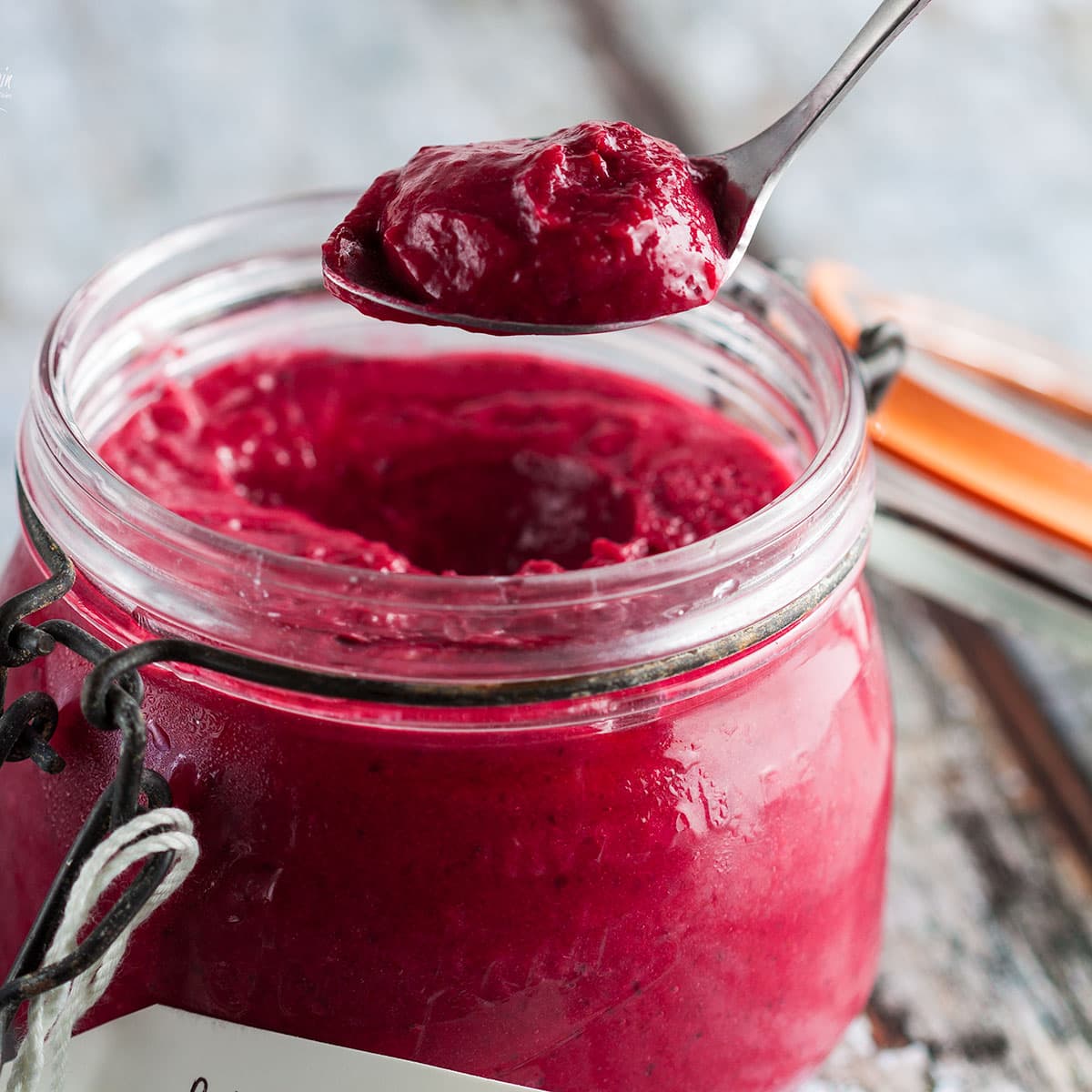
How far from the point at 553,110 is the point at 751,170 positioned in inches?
57.7

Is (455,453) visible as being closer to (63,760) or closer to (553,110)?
(63,760)

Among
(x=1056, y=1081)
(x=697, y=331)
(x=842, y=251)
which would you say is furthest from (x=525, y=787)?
(x=842, y=251)

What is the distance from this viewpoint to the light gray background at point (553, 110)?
1.99m

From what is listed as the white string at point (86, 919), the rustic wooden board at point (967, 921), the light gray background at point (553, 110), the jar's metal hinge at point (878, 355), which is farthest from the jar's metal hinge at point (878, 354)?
the light gray background at point (553, 110)

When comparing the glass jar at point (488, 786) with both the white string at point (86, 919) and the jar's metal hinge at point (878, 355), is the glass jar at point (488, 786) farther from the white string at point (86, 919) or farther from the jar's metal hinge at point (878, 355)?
the jar's metal hinge at point (878, 355)

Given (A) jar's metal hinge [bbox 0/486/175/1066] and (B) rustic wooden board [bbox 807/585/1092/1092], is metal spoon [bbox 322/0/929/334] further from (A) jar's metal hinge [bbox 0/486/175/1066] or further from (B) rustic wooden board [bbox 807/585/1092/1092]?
(B) rustic wooden board [bbox 807/585/1092/1092]

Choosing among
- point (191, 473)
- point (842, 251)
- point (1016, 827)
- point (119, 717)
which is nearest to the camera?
point (119, 717)

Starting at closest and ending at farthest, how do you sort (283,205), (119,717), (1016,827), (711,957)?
(119,717) < (711,957) < (283,205) < (1016,827)

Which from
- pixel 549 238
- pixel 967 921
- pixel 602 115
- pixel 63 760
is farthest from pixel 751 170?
pixel 602 115

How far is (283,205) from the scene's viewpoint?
1019 millimetres

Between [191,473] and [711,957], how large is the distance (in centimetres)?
45

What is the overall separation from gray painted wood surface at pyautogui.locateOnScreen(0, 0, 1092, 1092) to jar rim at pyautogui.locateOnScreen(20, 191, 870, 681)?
2.02 ft

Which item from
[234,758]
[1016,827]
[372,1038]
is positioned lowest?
[1016,827]

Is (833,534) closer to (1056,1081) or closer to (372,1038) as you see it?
(372,1038)
